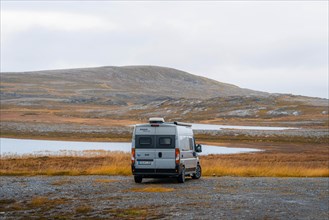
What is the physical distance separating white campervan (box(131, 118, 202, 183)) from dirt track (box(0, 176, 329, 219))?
2.15ft

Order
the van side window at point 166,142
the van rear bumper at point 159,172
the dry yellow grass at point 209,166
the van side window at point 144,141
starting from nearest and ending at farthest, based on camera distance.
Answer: the van rear bumper at point 159,172 < the van side window at point 166,142 < the van side window at point 144,141 < the dry yellow grass at point 209,166

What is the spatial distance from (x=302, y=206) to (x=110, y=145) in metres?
53.9

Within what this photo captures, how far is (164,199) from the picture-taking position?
21172 millimetres

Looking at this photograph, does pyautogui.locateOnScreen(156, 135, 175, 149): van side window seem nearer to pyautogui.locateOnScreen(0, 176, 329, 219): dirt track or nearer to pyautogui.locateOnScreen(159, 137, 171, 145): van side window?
pyautogui.locateOnScreen(159, 137, 171, 145): van side window

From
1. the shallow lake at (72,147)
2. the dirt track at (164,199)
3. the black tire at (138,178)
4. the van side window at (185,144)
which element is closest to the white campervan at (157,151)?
the black tire at (138,178)

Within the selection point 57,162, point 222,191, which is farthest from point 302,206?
point 57,162

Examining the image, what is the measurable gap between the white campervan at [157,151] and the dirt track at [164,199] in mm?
654

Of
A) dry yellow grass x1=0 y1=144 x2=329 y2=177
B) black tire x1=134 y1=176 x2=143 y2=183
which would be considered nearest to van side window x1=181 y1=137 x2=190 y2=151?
black tire x1=134 y1=176 x2=143 y2=183

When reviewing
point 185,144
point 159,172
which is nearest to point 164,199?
point 159,172

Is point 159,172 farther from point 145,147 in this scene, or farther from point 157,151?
point 145,147

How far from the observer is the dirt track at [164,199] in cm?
1748

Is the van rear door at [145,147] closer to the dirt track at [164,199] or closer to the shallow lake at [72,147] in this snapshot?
the dirt track at [164,199]

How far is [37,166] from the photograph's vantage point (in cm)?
→ 4006

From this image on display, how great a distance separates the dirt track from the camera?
57.4 feet
